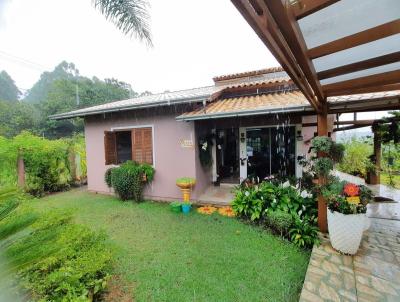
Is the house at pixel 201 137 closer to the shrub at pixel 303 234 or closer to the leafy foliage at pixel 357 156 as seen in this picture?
the leafy foliage at pixel 357 156

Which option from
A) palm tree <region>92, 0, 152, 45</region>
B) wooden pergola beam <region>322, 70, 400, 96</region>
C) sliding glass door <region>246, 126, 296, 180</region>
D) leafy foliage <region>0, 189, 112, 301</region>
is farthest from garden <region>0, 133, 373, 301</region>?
palm tree <region>92, 0, 152, 45</region>

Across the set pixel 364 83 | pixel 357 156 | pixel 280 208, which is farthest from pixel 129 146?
pixel 357 156

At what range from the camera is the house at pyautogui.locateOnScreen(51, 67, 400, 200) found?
6957 mm

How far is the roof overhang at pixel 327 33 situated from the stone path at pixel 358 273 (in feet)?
9.05

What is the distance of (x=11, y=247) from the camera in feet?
3.37

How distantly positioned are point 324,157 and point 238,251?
249cm

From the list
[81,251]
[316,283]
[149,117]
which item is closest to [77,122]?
[149,117]

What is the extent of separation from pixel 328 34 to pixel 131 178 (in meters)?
6.55

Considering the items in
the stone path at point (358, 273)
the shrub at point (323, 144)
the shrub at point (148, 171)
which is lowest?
the stone path at point (358, 273)

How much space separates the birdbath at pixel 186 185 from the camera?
657 cm

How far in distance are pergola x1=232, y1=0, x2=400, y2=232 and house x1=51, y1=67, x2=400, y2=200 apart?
329cm

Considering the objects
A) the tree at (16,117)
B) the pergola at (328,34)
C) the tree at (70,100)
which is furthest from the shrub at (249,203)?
the tree at (16,117)

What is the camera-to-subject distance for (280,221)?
4527 millimetres

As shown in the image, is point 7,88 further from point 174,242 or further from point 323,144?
point 323,144
